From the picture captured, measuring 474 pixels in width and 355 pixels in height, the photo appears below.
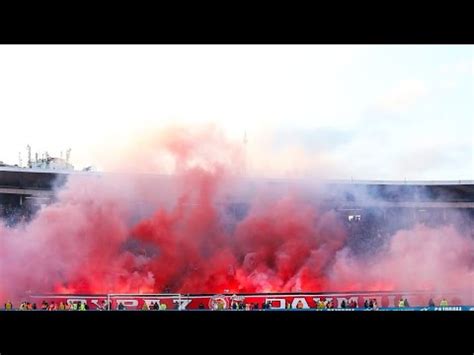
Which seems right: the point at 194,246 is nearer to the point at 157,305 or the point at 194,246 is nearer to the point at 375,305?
the point at 157,305

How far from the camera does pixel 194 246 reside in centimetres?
679

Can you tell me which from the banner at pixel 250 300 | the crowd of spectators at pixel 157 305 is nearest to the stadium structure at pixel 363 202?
the banner at pixel 250 300

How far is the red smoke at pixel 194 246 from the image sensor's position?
21.1 feet

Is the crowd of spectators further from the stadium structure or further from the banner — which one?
the stadium structure

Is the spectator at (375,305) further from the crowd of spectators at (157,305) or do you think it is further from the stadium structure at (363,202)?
the stadium structure at (363,202)

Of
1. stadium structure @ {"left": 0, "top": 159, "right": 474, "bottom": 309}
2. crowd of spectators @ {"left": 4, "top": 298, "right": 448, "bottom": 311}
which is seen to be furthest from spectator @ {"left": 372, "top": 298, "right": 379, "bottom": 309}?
stadium structure @ {"left": 0, "top": 159, "right": 474, "bottom": 309}

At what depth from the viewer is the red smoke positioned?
21.1ft

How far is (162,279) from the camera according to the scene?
6.45 m
